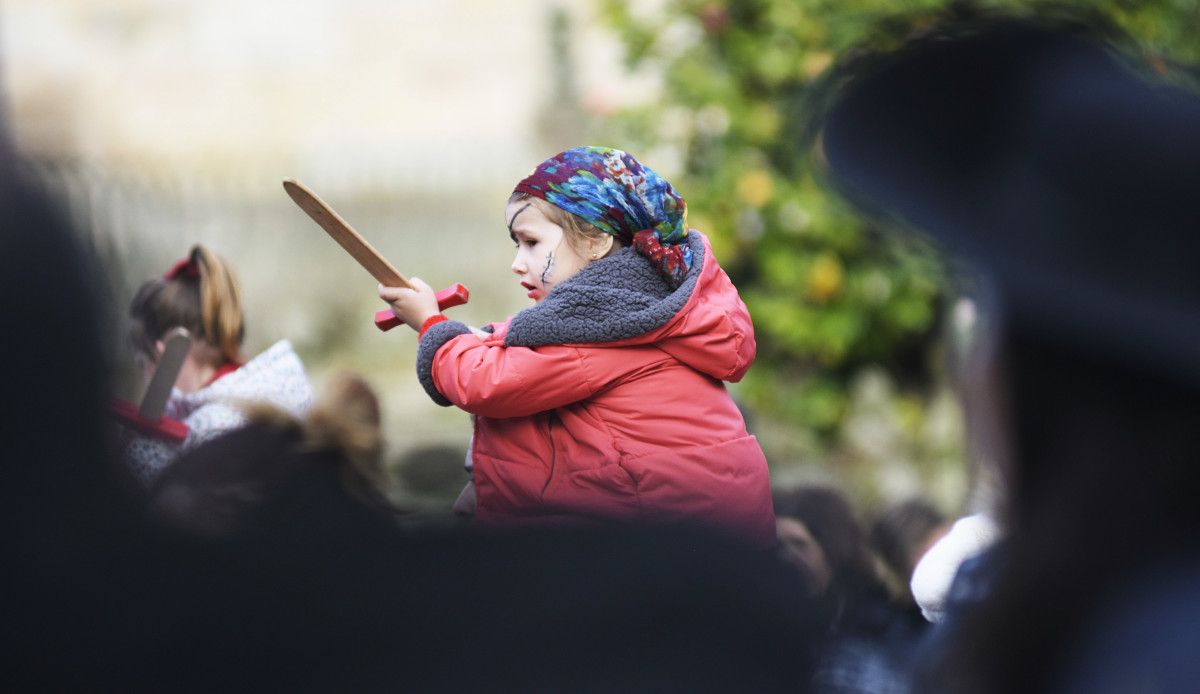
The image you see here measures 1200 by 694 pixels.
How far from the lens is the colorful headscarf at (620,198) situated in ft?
6.68

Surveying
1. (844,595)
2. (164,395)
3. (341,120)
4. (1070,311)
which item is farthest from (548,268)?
(341,120)

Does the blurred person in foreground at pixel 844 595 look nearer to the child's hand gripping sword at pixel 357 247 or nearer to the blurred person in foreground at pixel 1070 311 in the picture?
the blurred person in foreground at pixel 1070 311

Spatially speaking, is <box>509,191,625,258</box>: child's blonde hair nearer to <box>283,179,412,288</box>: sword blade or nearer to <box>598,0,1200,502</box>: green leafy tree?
<box>283,179,412,288</box>: sword blade

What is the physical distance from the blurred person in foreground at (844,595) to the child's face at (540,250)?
578mm

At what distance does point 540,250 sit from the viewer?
6.86 feet

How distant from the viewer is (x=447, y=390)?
1.98m

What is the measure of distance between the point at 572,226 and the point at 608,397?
0.96 ft

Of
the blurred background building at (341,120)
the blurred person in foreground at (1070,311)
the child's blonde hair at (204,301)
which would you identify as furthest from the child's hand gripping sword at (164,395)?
the blurred background building at (341,120)

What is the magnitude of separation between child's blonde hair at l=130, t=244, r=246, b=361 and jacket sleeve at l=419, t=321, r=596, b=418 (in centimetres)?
101

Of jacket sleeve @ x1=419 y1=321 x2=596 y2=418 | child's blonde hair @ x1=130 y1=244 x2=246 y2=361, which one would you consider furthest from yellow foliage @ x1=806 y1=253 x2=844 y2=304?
jacket sleeve @ x1=419 y1=321 x2=596 y2=418

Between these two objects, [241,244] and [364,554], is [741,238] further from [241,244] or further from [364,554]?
[364,554]

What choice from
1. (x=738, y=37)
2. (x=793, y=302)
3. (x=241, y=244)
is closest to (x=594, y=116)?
(x=738, y=37)

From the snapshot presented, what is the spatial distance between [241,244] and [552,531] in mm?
5994

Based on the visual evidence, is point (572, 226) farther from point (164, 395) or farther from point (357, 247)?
point (164, 395)
